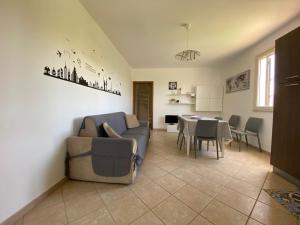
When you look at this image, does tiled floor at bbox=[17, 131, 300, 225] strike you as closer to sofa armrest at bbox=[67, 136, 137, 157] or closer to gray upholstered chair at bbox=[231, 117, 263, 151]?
sofa armrest at bbox=[67, 136, 137, 157]

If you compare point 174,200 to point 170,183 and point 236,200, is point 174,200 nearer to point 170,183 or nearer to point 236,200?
point 170,183

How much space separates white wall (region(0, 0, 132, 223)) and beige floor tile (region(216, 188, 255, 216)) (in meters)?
2.01

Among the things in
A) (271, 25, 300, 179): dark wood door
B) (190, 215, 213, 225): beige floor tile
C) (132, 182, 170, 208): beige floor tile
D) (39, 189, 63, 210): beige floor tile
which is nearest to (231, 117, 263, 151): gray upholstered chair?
(271, 25, 300, 179): dark wood door

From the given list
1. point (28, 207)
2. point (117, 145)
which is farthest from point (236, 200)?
point (28, 207)

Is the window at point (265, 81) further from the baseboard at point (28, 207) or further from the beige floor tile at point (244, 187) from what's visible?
the baseboard at point (28, 207)

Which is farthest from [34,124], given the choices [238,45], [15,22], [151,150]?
[238,45]

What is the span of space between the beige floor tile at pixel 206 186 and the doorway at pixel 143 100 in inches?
176

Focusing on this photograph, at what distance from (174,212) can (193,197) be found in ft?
1.20

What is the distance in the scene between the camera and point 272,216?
1.47 metres

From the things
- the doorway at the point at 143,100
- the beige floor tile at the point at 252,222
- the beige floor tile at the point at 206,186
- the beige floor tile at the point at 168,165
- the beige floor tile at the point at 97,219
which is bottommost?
the beige floor tile at the point at 206,186

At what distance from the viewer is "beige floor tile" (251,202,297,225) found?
4.58ft

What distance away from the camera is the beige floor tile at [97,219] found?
135cm

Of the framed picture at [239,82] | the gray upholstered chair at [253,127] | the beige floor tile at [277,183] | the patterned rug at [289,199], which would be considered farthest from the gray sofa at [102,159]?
the framed picture at [239,82]

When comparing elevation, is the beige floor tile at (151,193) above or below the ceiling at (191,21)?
below
